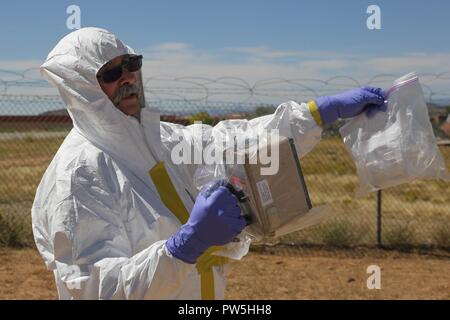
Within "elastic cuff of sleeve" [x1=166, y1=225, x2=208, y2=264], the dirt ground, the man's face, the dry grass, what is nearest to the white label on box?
"elastic cuff of sleeve" [x1=166, y1=225, x2=208, y2=264]

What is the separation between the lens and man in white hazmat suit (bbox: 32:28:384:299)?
7.28ft

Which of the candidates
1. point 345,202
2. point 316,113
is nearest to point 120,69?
point 316,113

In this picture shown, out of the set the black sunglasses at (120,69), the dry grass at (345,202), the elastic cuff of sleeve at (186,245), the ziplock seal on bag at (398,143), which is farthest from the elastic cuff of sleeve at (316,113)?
the dry grass at (345,202)

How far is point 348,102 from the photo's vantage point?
3213 millimetres

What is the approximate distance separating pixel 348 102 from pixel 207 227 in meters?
1.29

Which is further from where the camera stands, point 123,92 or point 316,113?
point 316,113

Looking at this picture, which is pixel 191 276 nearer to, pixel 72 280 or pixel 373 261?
pixel 72 280

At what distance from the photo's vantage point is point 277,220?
2.42 m

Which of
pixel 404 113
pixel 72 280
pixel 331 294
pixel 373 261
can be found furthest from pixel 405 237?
pixel 72 280

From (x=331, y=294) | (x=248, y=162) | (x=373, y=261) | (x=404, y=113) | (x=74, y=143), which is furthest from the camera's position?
(x=373, y=261)

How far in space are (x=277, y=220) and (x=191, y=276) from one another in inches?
18.0

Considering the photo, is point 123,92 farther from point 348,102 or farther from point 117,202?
point 348,102

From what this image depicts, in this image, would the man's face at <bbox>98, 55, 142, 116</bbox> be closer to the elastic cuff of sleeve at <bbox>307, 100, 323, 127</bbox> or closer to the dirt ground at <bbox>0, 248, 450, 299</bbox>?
the elastic cuff of sleeve at <bbox>307, 100, 323, 127</bbox>

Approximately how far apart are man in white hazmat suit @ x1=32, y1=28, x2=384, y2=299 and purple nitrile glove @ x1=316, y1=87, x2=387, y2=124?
0.73m
